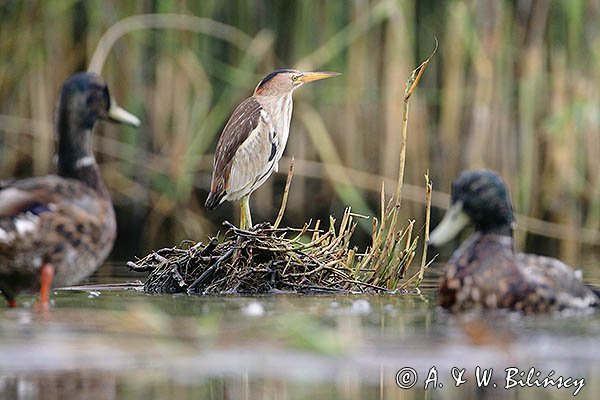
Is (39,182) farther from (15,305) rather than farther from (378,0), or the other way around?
(378,0)

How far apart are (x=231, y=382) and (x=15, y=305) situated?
2285mm

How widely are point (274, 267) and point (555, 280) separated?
1908 millimetres

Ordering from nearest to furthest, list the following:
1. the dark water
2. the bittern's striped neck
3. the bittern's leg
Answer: the dark water → the bittern's leg → the bittern's striped neck

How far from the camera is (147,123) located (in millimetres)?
13305

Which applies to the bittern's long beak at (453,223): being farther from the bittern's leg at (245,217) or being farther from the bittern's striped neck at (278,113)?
the bittern's striped neck at (278,113)

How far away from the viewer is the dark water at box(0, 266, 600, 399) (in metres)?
5.01

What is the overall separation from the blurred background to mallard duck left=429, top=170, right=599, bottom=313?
16.8 ft

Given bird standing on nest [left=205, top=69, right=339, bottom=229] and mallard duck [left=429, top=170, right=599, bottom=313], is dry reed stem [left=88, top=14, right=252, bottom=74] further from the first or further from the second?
mallard duck [left=429, top=170, right=599, bottom=313]

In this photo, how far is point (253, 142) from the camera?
9766mm

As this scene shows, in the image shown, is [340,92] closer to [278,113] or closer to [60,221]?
[278,113]

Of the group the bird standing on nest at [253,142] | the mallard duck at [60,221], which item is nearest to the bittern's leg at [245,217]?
the bird standing on nest at [253,142]

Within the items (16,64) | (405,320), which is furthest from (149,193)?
(405,320)

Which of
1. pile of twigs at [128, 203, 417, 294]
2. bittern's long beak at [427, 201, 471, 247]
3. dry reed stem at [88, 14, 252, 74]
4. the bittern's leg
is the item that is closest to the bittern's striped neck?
the bittern's leg

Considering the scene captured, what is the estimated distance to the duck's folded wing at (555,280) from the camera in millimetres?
6809
